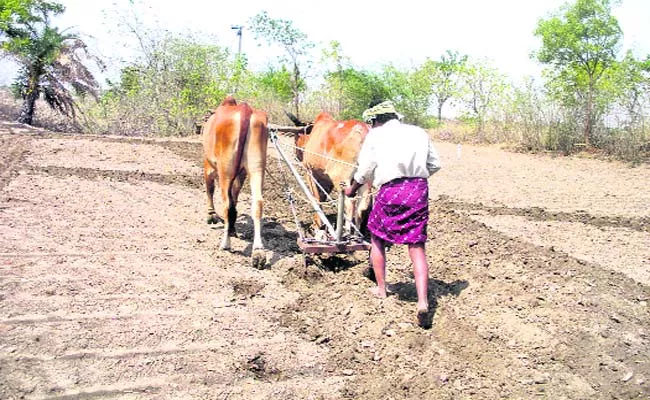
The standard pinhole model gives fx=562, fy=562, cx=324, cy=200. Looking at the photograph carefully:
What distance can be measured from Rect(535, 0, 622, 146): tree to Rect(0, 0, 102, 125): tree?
1616 centimetres

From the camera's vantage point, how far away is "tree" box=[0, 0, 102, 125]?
63.3 ft

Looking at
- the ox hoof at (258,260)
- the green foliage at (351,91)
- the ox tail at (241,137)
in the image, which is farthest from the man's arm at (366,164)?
the green foliage at (351,91)

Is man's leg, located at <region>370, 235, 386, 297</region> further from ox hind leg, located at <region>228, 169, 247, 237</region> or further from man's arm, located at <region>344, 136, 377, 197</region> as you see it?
ox hind leg, located at <region>228, 169, 247, 237</region>

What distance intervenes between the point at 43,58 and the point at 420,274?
19.2m

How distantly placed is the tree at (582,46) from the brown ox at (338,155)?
499 inches

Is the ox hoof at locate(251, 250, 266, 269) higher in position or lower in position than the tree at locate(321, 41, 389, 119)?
lower

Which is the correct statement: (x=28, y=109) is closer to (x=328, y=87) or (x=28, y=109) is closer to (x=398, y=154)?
(x=328, y=87)

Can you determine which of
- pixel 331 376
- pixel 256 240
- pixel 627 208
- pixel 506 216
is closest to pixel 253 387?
pixel 331 376

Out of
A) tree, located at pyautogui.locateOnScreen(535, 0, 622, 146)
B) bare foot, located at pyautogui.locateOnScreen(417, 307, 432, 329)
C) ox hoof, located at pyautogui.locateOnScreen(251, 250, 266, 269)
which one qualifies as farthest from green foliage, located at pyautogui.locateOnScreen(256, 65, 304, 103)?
bare foot, located at pyautogui.locateOnScreen(417, 307, 432, 329)

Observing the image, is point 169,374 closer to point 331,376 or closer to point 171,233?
point 331,376

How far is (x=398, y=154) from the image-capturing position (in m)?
4.77

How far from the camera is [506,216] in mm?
9312

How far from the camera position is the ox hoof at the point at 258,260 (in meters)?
Result: 6.12

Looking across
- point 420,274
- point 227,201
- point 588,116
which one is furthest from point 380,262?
point 588,116
